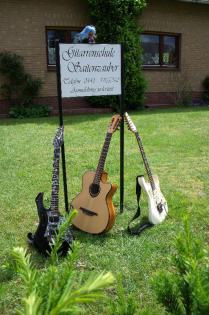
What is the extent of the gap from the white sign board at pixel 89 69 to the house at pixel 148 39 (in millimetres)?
8412

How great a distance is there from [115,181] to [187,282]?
447cm

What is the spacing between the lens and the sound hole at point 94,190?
3.76 metres

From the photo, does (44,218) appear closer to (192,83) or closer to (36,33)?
(36,33)

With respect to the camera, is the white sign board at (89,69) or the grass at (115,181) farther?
the white sign board at (89,69)

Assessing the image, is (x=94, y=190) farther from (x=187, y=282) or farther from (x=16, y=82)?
(x=16, y=82)

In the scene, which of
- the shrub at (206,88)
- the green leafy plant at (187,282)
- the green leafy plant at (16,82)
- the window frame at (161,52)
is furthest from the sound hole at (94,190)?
the shrub at (206,88)

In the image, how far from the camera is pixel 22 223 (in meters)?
3.99

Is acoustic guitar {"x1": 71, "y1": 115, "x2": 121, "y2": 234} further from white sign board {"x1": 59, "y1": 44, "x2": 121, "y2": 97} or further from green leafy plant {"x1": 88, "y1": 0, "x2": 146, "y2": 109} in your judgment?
green leafy plant {"x1": 88, "y1": 0, "x2": 146, "y2": 109}

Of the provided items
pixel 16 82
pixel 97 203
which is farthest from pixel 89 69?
pixel 16 82

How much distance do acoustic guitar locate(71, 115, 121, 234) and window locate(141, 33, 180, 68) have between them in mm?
11689

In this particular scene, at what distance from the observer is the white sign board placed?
148 inches

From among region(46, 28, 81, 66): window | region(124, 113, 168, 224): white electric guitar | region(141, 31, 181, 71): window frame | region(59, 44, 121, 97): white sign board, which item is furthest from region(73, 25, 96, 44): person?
region(141, 31, 181, 71): window frame

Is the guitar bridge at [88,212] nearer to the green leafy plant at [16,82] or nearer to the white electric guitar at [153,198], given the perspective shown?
the white electric guitar at [153,198]

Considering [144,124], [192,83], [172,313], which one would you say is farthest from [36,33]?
[172,313]
